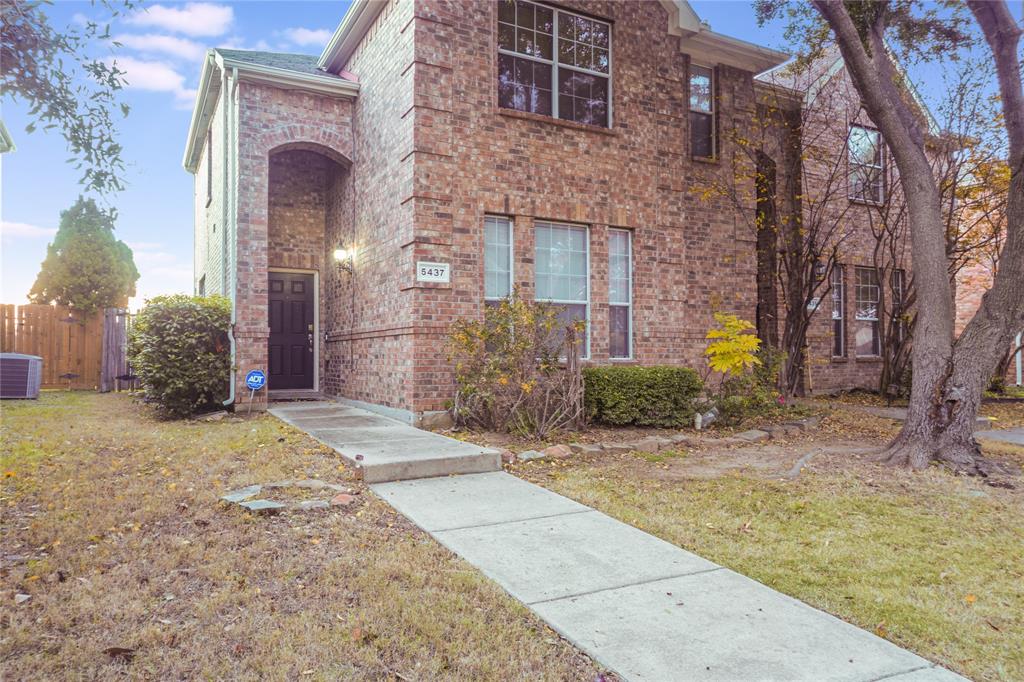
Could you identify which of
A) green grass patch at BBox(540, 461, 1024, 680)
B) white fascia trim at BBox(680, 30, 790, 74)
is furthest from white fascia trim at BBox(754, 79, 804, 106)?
green grass patch at BBox(540, 461, 1024, 680)

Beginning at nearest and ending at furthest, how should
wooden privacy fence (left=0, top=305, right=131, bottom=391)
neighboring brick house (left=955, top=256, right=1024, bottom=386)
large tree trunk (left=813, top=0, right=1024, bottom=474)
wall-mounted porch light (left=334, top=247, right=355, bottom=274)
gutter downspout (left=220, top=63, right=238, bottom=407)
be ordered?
1. large tree trunk (left=813, top=0, right=1024, bottom=474)
2. gutter downspout (left=220, top=63, right=238, bottom=407)
3. wall-mounted porch light (left=334, top=247, right=355, bottom=274)
4. wooden privacy fence (left=0, top=305, right=131, bottom=391)
5. neighboring brick house (left=955, top=256, right=1024, bottom=386)

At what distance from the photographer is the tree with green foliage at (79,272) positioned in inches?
774

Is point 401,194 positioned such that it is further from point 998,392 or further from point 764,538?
point 998,392

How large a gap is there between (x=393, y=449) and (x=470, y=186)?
3937 millimetres

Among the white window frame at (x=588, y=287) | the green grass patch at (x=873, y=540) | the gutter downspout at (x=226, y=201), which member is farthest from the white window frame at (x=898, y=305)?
the gutter downspout at (x=226, y=201)

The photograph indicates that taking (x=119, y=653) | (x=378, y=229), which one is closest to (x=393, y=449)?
(x=119, y=653)

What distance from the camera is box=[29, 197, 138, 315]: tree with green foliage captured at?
1967 cm

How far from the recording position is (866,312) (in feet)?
46.6

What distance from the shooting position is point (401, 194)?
8.63 meters

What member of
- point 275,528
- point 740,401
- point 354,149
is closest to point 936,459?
point 740,401

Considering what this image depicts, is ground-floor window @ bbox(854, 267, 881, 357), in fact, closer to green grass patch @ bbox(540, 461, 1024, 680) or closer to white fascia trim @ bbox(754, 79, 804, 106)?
white fascia trim @ bbox(754, 79, 804, 106)

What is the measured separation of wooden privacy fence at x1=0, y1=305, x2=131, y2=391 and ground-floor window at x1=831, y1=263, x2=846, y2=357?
15176 mm

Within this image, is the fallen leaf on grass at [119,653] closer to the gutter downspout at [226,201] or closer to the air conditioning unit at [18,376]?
the gutter downspout at [226,201]

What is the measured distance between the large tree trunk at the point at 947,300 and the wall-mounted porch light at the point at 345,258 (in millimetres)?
7265
